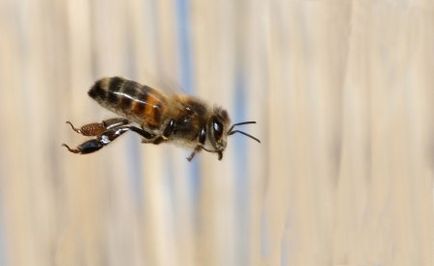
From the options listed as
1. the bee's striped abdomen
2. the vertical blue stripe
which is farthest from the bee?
the vertical blue stripe

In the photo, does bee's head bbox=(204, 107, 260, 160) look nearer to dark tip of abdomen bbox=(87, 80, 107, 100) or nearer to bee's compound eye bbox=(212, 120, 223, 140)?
bee's compound eye bbox=(212, 120, 223, 140)

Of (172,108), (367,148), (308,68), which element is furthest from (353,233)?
(172,108)

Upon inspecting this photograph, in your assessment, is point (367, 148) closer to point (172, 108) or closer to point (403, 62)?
point (403, 62)

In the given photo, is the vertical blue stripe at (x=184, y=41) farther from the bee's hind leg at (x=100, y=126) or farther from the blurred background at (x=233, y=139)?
the bee's hind leg at (x=100, y=126)

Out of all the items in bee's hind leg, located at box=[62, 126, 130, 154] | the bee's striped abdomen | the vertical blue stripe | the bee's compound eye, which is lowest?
bee's hind leg, located at box=[62, 126, 130, 154]

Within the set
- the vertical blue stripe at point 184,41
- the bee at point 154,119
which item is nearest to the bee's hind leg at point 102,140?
the bee at point 154,119

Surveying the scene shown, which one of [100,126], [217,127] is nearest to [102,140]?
[100,126]

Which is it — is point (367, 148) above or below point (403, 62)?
below

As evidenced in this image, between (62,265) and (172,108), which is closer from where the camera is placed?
(172,108)
